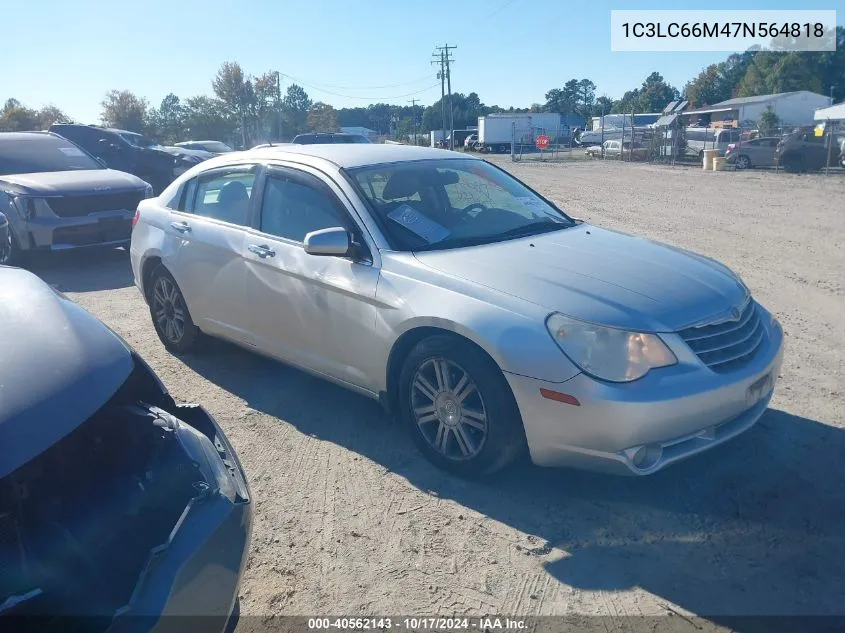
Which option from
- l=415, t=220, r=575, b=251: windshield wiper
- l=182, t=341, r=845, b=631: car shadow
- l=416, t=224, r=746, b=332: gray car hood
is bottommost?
l=182, t=341, r=845, b=631: car shadow

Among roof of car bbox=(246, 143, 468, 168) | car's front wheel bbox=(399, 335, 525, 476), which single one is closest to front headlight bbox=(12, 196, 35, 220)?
roof of car bbox=(246, 143, 468, 168)

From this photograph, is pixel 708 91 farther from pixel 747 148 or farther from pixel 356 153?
A: pixel 356 153

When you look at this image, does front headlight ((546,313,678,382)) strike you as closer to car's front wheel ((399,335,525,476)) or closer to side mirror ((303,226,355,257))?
car's front wheel ((399,335,525,476))

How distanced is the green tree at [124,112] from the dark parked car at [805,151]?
4403cm

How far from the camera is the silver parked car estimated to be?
336 cm

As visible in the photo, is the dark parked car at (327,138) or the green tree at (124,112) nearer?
the dark parked car at (327,138)

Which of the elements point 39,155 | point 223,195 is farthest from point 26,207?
point 223,195

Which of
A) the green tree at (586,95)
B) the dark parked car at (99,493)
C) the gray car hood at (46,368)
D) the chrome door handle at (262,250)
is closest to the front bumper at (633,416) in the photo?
the dark parked car at (99,493)

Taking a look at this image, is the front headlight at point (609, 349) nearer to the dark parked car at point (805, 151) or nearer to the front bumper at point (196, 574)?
the front bumper at point (196, 574)

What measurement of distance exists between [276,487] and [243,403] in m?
1.23

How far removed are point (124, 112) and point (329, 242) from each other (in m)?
57.0

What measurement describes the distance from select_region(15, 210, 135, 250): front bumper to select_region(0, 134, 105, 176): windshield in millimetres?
1513

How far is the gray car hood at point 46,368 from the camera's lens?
6.57 ft

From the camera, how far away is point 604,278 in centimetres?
379
